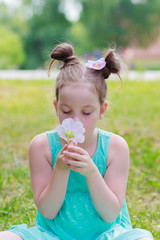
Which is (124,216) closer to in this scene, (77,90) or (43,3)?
(77,90)

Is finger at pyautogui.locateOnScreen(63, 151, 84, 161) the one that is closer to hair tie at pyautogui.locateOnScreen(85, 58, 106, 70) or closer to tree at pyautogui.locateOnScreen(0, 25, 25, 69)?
hair tie at pyautogui.locateOnScreen(85, 58, 106, 70)

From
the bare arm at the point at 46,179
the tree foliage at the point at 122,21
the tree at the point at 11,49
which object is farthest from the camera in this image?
the tree at the point at 11,49

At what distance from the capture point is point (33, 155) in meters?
1.89

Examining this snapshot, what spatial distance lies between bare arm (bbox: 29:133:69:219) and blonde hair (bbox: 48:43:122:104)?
0.96 ft

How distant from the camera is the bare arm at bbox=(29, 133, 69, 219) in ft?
5.51

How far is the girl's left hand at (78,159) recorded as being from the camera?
155 centimetres

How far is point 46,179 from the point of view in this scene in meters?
1.85

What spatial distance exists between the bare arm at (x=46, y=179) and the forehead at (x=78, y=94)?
263 millimetres

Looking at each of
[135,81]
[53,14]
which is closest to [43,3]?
[53,14]

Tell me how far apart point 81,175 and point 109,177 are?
14 centimetres

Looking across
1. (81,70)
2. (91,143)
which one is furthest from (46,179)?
(81,70)

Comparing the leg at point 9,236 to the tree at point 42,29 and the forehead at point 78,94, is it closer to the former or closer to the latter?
the forehead at point 78,94

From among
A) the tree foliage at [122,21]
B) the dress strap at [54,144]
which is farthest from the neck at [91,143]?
the tree foliage at [122,21]

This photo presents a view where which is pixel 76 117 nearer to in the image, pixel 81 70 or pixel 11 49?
pixel 81 70
